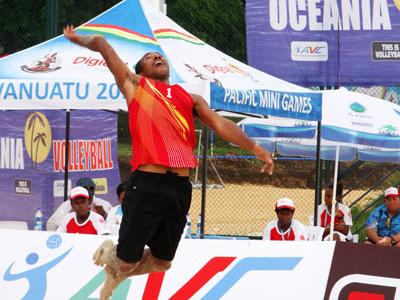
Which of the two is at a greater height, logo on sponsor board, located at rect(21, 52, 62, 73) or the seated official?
logo on sponsor board, located at rect(21, 52, 62, 73)

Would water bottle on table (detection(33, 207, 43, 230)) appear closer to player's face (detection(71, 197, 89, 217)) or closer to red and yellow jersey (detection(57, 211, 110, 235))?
red and yellow jersey (detection(57, 211, 110, 235))

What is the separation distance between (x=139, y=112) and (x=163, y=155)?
318 millimetres

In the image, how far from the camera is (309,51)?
15.0 m

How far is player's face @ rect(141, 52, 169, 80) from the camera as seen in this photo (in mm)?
6883

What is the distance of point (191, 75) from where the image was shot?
1019cm

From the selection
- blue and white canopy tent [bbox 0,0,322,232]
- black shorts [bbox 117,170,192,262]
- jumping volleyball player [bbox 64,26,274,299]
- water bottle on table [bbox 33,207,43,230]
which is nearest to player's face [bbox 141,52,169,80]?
jumping volleyball player [bbox 64,26,274,299]

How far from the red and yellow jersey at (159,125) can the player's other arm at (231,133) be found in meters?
0.11

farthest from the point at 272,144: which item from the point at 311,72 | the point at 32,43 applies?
the point at 32,43

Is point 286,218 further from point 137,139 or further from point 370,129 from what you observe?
point 137,139

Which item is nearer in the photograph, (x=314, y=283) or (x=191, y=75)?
(x=314, y=283)

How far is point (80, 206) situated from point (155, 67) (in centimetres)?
413

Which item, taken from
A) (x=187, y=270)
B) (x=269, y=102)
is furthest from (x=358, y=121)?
(x=187, y=270)

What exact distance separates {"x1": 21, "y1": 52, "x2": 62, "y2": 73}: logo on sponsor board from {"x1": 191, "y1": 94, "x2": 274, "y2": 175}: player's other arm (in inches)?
154

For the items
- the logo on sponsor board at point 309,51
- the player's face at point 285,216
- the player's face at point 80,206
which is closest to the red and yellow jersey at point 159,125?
the player's face at point 80,206
